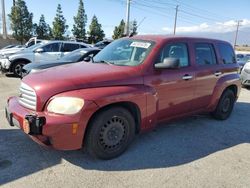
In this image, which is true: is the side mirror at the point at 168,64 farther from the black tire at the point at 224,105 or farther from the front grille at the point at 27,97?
the black tire at the point at 224,105

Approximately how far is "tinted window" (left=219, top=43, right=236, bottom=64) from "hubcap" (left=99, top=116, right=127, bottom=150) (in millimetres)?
3063

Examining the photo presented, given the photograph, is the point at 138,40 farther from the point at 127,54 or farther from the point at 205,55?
the point at 205,55

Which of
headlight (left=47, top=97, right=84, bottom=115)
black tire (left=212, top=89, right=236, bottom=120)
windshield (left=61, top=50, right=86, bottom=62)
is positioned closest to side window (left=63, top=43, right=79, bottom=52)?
windshield (left=61, top=50, right=86, bottom=62)

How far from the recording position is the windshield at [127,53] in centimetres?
438

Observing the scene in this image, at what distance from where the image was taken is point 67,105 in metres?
3.38

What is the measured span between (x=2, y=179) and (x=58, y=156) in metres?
0.85

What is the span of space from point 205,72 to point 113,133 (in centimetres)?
233

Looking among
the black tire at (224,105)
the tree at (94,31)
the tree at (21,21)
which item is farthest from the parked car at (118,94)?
the tree at (94,31)

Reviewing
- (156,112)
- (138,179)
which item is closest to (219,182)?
(138,179)

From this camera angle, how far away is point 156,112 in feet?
14.3

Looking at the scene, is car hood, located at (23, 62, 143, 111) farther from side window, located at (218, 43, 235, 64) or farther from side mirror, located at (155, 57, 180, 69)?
side window, located at (218, 43, 235, 64)

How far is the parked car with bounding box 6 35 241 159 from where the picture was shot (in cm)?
340

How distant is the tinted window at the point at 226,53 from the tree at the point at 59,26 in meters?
40.7

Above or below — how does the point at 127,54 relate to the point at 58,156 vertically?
above
